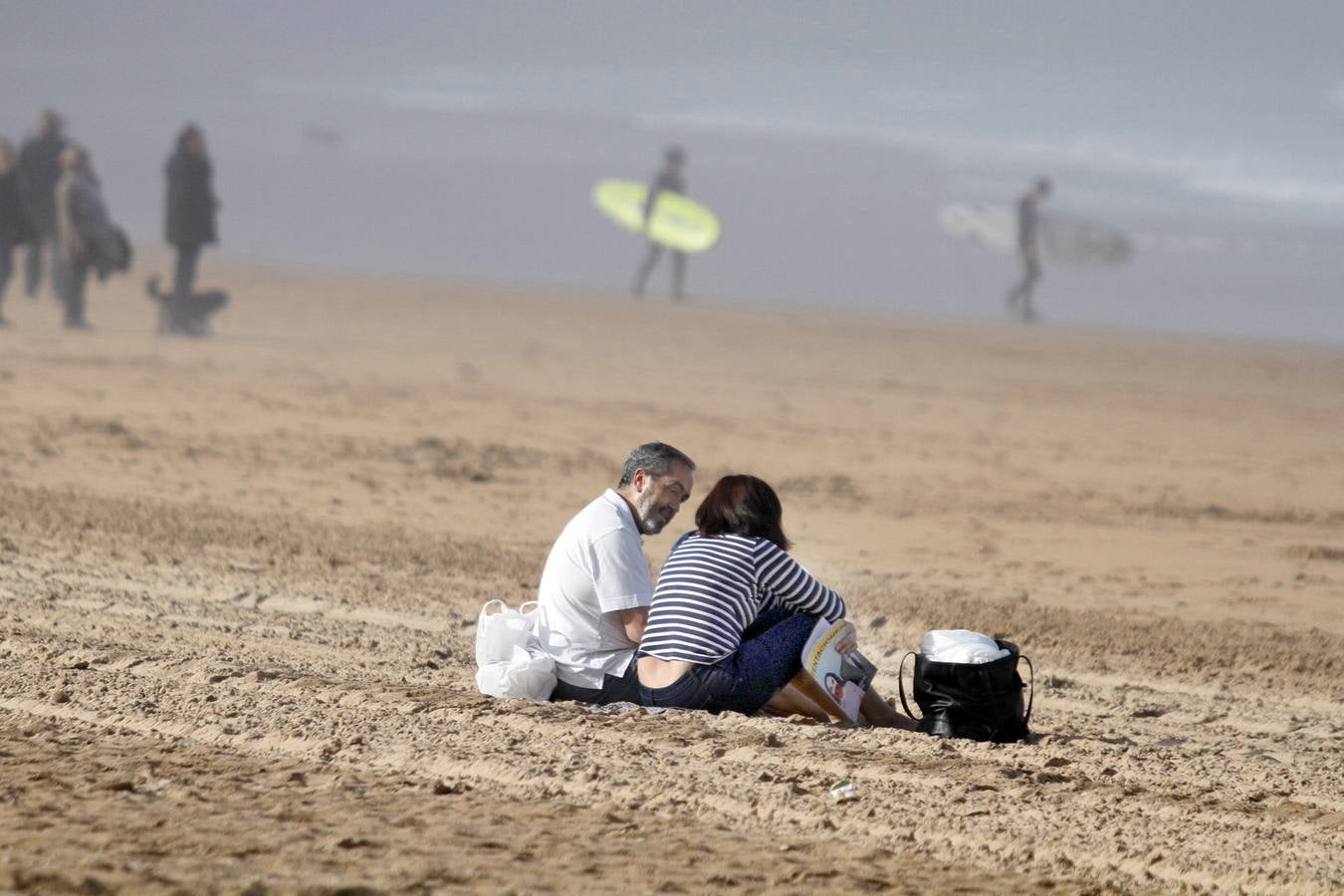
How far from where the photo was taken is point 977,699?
18.1 ft

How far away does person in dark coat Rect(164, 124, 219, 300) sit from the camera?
17891mm

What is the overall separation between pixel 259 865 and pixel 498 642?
72.9 inches

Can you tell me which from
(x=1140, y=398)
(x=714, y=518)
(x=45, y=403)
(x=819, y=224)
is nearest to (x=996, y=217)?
(x=819, y=224)

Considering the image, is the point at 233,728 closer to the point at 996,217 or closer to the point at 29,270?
the point at 29,270

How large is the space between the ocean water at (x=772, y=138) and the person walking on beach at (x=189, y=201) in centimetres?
1078

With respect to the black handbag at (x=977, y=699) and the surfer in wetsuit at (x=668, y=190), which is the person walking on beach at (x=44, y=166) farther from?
the black handbag at (x=977, y=699)

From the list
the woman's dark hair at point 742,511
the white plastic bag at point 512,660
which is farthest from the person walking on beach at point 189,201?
the woman's dark hair at point 742,511

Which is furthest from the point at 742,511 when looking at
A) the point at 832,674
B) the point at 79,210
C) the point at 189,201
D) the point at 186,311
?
the point at 186,311

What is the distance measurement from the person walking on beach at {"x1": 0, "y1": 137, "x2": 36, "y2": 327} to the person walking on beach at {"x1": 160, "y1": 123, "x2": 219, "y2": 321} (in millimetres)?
1502

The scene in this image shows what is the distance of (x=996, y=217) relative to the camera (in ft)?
112

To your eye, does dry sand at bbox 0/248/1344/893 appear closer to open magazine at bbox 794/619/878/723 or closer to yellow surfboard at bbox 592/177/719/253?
open magazine at bbox 794/619/878/723

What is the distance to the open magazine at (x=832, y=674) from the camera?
561cm

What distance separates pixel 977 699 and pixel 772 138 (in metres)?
57.4

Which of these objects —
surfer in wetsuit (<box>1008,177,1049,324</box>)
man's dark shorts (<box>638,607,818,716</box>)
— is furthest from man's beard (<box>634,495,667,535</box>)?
surfer in wetsuit (<box>1008,177,1049,324</box>)
